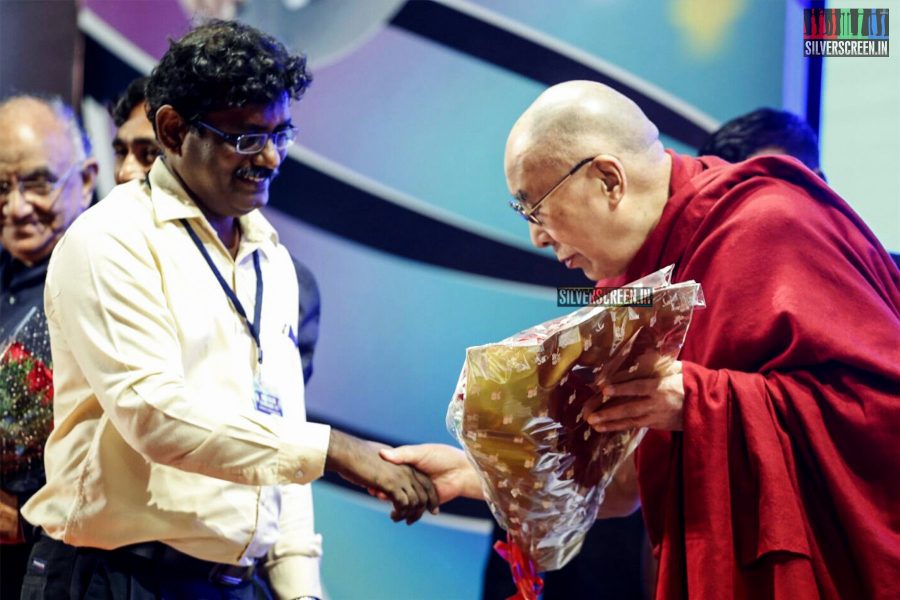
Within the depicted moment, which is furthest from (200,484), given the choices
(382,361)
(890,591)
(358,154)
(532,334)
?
(358,154)

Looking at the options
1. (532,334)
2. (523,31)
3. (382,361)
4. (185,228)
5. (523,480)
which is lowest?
(382,361)

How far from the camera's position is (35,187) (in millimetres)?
2877

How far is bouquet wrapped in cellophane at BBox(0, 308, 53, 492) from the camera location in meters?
2.43

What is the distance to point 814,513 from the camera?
6.05 feet

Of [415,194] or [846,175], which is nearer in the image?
[846,175]

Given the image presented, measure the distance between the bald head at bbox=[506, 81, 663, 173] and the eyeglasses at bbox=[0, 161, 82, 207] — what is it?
1436mm

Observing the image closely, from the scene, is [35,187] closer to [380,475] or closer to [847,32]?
[380,475]

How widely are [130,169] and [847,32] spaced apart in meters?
1.97

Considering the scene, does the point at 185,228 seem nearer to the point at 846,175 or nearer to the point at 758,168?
the point at 758,168

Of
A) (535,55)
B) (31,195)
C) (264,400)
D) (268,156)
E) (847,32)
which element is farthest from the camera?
(535,55)

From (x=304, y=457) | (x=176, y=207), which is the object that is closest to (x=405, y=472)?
(x=304, y=457)

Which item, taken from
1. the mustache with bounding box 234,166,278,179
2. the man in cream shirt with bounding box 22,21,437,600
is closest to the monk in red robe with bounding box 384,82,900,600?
the man in cream shirt with bounding box 22,21,437,600

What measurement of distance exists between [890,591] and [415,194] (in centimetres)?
209

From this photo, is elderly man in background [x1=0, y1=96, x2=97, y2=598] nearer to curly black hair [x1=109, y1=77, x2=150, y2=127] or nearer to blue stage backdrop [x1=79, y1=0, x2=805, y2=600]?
curly black hair [x1=109, y1=77, x2=150, y2=127]
